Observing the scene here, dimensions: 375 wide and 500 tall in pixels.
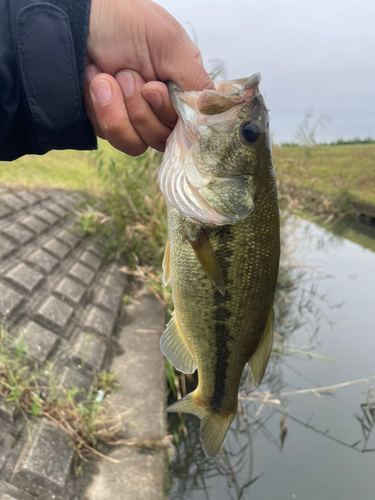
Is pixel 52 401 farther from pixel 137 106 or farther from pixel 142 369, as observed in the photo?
pixel 137 106

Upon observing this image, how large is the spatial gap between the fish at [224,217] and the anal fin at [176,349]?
0.10 metres

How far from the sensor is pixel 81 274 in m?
4.61

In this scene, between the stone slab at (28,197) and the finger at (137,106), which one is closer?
the finger at (137,106)

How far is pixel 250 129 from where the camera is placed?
140 centimetres

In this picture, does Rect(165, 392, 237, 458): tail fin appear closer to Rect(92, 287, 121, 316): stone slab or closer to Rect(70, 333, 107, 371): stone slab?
Rect(70, 333, 107, 371): stone slab

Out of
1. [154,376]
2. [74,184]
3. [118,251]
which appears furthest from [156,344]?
[74,184]

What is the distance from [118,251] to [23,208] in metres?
1.67

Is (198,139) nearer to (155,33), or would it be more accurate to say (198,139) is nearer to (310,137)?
(155,33)

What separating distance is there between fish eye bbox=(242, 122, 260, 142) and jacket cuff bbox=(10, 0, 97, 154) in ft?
2.22

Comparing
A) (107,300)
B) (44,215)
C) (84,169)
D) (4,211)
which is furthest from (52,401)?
(84,169)

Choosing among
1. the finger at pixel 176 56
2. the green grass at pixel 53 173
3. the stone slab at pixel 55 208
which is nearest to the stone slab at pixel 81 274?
the stone slab at pixel 55 208

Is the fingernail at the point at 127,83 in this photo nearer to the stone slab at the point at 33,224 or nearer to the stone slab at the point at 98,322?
the stone slab at the point at 98,322

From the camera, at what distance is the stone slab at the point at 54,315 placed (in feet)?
11.5

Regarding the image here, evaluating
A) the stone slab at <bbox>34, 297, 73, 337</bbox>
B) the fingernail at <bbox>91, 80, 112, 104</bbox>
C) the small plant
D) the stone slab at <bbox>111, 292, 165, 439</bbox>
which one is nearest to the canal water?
the stone slab at <bbox>111, 292, 165, 439</bbox>
